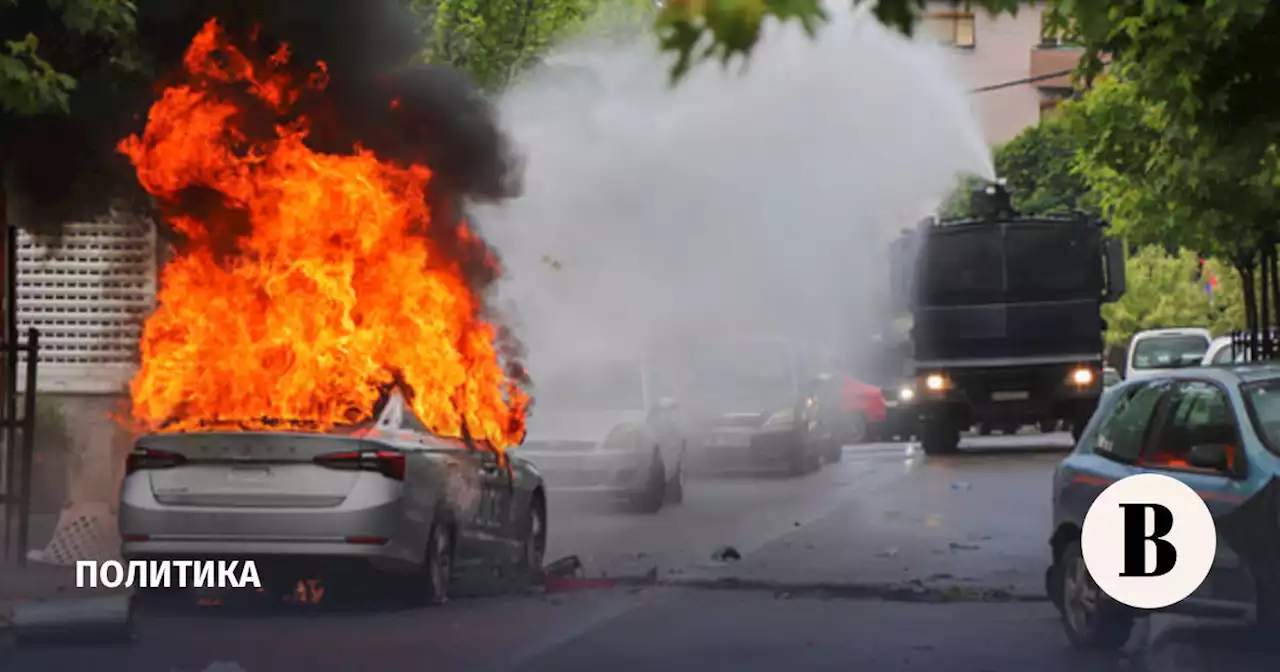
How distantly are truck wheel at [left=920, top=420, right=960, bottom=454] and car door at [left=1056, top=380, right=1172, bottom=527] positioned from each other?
825 inches

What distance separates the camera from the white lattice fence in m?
21.9

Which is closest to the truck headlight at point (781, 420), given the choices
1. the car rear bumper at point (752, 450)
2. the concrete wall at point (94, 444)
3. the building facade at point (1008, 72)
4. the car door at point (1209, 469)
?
the car rear bumper at point (752, 450)

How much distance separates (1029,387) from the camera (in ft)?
100

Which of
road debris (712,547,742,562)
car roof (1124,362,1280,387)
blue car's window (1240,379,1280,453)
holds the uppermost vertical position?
car roof (1124,362,1280,387)

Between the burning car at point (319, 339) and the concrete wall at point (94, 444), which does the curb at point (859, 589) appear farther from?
the concrete wall at point (94, 444)

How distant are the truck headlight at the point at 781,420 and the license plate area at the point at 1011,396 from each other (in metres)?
3.60

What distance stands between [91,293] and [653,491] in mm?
5942

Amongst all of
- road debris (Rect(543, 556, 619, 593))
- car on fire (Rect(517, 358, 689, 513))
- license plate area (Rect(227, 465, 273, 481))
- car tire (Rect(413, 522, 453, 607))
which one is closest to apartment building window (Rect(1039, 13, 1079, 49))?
road debris (Rect(543, 556, 619, 593))

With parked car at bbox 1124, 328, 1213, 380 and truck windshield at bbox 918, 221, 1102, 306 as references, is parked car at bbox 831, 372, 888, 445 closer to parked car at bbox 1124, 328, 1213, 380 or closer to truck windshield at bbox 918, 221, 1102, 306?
parked car at bbox 1124, 328, 1213, 380

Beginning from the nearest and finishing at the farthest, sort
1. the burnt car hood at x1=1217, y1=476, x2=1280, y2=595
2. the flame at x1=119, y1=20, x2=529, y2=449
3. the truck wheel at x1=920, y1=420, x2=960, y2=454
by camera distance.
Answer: the burnt car hood at x1=1217, y1=476, x2=1280, y2=595, the flame at x1=119, y1=20, x2=529, y2=449, the truck wheel at x1=920, y1=420, x2=960, y2=454

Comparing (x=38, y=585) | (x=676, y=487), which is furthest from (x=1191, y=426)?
(x=676, y=487)

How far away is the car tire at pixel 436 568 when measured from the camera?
1265 centimetres

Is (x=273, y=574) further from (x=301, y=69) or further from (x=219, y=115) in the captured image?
(x=301, y=69)

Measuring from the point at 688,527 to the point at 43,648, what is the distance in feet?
29.5
